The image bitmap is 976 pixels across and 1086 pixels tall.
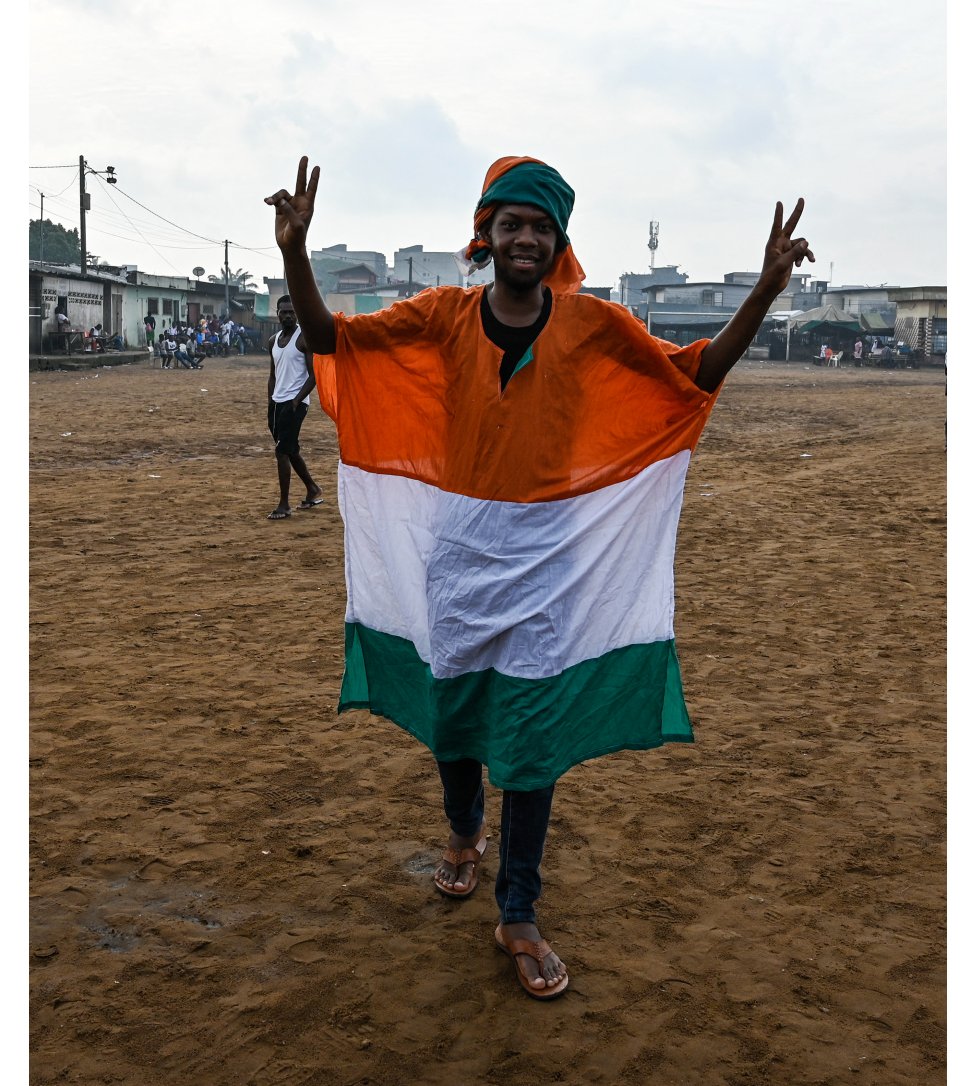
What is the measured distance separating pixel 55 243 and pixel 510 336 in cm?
7433

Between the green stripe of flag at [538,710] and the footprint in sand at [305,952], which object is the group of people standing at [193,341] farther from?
the footprint in sand at [305,952]

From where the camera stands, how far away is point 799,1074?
2508 mm

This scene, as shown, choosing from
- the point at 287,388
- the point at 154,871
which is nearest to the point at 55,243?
the point at 287,388

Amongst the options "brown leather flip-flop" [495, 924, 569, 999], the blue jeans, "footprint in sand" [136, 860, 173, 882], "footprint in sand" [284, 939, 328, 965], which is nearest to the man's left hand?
the blue jeans

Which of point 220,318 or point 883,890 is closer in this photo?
point 883,890

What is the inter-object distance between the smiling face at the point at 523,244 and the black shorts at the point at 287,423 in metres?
6.18

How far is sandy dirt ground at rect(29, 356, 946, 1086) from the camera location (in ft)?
8.55

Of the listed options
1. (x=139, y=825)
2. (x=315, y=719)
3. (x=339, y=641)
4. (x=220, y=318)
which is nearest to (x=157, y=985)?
(x=139, y=825)

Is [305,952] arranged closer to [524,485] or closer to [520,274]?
[524,485]

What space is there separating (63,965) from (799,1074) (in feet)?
6.15

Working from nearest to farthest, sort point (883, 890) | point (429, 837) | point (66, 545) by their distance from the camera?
1. point (883, 890)
2. point (429, 837)
3. point (66, 545)

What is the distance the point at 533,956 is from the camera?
282cm

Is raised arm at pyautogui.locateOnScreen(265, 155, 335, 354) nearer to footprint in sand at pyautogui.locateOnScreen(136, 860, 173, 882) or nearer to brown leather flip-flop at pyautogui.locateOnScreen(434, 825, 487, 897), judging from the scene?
brown leather flip-flop at pyautogui.locateOnScreen(434, 825, 487, 897)

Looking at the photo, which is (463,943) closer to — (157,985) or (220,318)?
(157,985)
